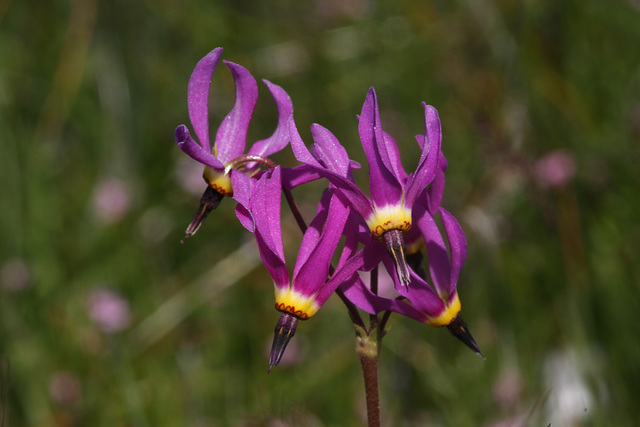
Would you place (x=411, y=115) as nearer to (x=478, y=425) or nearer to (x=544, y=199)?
(x=544, y=199)

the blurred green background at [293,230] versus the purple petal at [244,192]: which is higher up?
the purple petal at [244,192]

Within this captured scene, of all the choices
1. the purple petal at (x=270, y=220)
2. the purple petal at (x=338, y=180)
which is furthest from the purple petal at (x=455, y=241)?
the purple petal at (x=270, y=220)

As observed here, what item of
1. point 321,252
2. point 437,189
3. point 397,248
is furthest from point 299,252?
point 437,189

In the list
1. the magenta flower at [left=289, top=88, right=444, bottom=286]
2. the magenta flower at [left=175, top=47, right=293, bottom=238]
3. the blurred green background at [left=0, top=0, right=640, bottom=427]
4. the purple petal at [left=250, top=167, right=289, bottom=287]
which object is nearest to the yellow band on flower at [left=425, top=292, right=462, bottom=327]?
the magenta flower at [left=289, top=88, right=444, bottom=286]

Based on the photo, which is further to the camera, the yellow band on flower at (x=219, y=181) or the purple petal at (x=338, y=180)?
the yellow band on flower at (x=219, y=181)

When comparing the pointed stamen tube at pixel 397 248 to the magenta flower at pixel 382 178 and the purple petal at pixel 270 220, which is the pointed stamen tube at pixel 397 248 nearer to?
the magenta flower at pixel 382 178

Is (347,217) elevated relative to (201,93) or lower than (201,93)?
lower

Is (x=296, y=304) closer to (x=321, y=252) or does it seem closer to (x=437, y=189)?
(x=321, y=252)

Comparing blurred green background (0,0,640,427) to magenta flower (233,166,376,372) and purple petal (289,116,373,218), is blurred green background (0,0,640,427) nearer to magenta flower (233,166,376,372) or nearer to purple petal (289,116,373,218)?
magenta flower (233,166,376,372)
